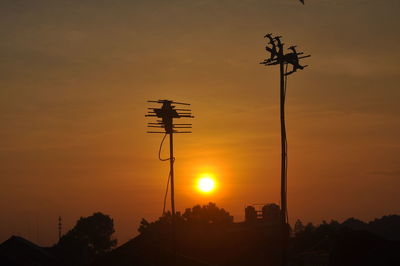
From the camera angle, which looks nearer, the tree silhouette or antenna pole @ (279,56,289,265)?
antenna pole @ (279,56,289,265)

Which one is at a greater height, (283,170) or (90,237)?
(283,170)

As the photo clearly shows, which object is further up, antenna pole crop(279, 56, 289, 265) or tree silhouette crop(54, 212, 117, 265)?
antenna pole crop(279, 56, 289, 265)

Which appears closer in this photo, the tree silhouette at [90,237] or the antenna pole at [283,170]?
the antenna pole at [283,170]

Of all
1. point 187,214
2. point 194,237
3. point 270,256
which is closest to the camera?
point 270,256

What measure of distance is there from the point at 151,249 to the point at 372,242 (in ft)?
46.7

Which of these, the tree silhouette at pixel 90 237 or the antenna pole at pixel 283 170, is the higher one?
the antenna pole at pixel 283 170

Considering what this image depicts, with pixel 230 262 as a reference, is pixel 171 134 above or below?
above

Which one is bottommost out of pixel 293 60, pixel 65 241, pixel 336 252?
pixel 65 241

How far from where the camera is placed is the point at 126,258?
44.4 metres

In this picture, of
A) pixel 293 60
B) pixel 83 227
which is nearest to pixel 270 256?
pixel 293 60

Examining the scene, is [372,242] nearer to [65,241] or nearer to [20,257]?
[20,257]

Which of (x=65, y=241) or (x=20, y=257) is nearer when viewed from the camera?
(x=20, y=257)

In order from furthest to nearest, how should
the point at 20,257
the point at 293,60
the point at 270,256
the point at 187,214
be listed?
1. the point at 187,214
2. the point at 20,257
3. the point at 270,256
4. the point at 293,60

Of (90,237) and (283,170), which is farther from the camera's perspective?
(90,237)
